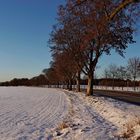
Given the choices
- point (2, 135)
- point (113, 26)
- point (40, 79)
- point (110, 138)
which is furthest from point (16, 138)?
point (40, 79)

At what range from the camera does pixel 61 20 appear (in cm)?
4416

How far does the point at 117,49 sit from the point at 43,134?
90.5 ft

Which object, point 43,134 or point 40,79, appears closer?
point 43,134

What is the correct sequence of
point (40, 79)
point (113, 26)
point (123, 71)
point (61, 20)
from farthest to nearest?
point (40, 79)
point (123, 71)
point (61, 20)
point (113, 26)

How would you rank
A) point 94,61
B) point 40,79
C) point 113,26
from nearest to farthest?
point 113,26
point 94,61
point 40,79

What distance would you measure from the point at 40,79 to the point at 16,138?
580ft

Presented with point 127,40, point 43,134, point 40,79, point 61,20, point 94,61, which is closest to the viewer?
point 43,134

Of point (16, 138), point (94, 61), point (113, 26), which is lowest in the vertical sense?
point (16, 138)

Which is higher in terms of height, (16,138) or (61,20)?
(61,20)

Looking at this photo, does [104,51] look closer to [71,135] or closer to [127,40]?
[127,40]

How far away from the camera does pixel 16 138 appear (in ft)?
38.4

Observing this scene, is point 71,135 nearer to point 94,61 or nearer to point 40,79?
point 94,61

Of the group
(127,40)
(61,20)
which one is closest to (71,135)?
(127,40)

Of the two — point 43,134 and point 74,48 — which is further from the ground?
point 74,48
